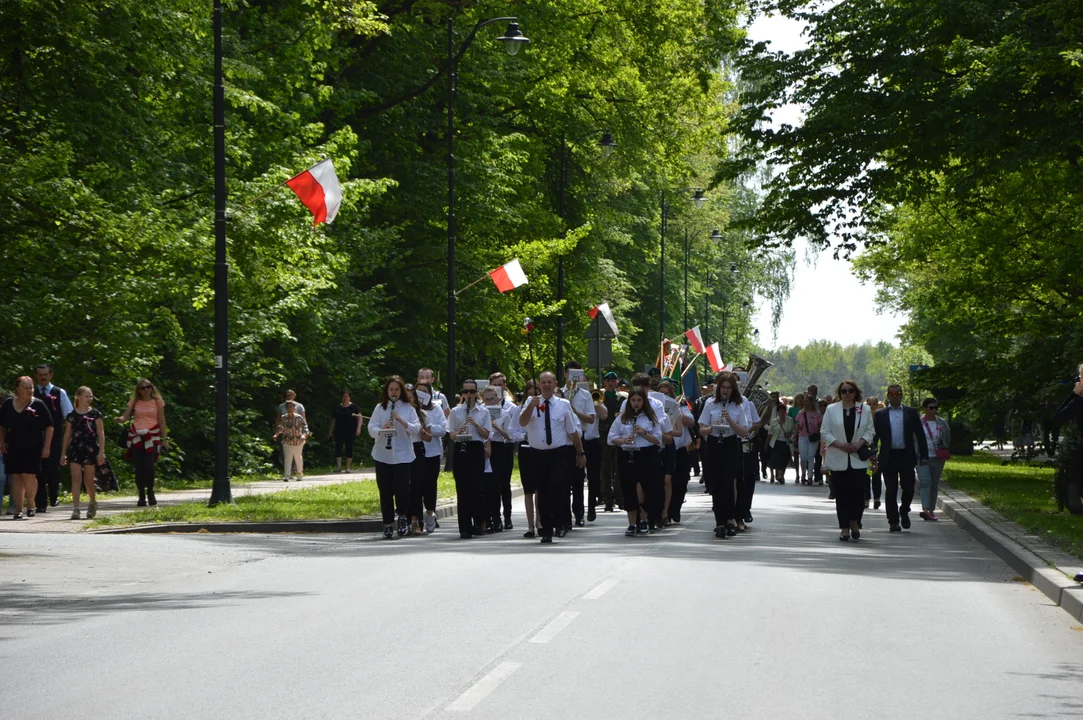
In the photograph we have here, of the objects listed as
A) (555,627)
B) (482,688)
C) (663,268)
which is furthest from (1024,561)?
(663,268)

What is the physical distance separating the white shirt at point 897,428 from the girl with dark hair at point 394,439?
246 inches

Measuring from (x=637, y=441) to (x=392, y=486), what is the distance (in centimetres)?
286

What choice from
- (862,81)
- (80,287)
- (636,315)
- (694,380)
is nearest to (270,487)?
(80,287)

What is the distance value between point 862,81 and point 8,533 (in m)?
14.6

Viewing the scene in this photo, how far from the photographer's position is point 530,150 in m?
43.5

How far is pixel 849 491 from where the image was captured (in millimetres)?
18844

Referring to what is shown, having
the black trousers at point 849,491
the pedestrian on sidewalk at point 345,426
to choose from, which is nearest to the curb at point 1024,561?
the black trousers at point 849,491

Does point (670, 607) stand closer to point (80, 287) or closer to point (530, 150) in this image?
point (80, 287)

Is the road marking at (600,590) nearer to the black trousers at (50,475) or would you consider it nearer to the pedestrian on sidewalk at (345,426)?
the black trousers at (50,475)

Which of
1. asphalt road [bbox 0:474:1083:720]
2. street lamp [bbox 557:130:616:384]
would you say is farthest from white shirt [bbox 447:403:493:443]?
street lamp [bbox 557:130:616:384]

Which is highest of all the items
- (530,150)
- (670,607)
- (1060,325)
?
(530,150)

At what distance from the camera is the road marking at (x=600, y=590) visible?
12.4 meters

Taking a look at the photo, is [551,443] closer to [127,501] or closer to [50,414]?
[50,414]

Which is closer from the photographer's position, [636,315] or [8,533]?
[8,533]
